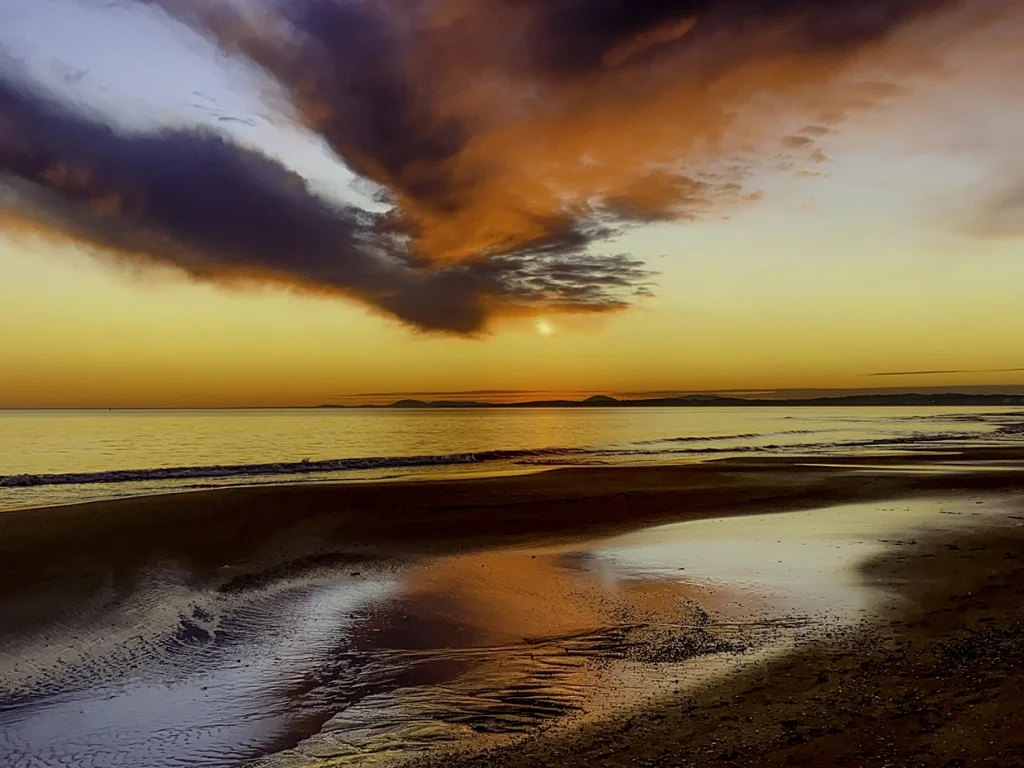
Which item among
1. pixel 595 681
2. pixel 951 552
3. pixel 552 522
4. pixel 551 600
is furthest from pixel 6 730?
pixel 951 552

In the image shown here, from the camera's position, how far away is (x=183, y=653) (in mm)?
9344

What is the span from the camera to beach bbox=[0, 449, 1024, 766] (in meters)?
6.26

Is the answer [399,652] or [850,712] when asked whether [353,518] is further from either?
[850,712]

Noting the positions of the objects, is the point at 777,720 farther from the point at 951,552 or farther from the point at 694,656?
the point at 951,552

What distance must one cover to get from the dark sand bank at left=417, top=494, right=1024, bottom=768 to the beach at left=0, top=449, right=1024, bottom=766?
3cm

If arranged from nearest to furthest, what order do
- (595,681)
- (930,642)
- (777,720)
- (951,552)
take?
(777,720) < (595,681) < (930,642) < (951,552)

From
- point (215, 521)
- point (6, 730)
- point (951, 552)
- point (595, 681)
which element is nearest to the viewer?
point (6, 730)

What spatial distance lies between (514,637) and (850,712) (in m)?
4.49

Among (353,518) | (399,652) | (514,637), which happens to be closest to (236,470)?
(353,518)

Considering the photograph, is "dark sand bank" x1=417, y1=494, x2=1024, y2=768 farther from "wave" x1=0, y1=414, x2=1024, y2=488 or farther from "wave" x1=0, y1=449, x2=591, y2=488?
"wave" x1=0, y1=449, x2=591, y2=488

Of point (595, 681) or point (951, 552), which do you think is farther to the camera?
point (951, 552)

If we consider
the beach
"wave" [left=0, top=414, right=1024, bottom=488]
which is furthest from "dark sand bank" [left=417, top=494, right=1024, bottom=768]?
"wave" [left=0, top=414, right=1024, bottom=488]

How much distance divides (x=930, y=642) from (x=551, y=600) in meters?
5.45

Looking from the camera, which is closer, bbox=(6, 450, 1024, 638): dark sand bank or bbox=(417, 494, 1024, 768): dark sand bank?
bbox=(417, 494, 1024, 768): dark sand bank
